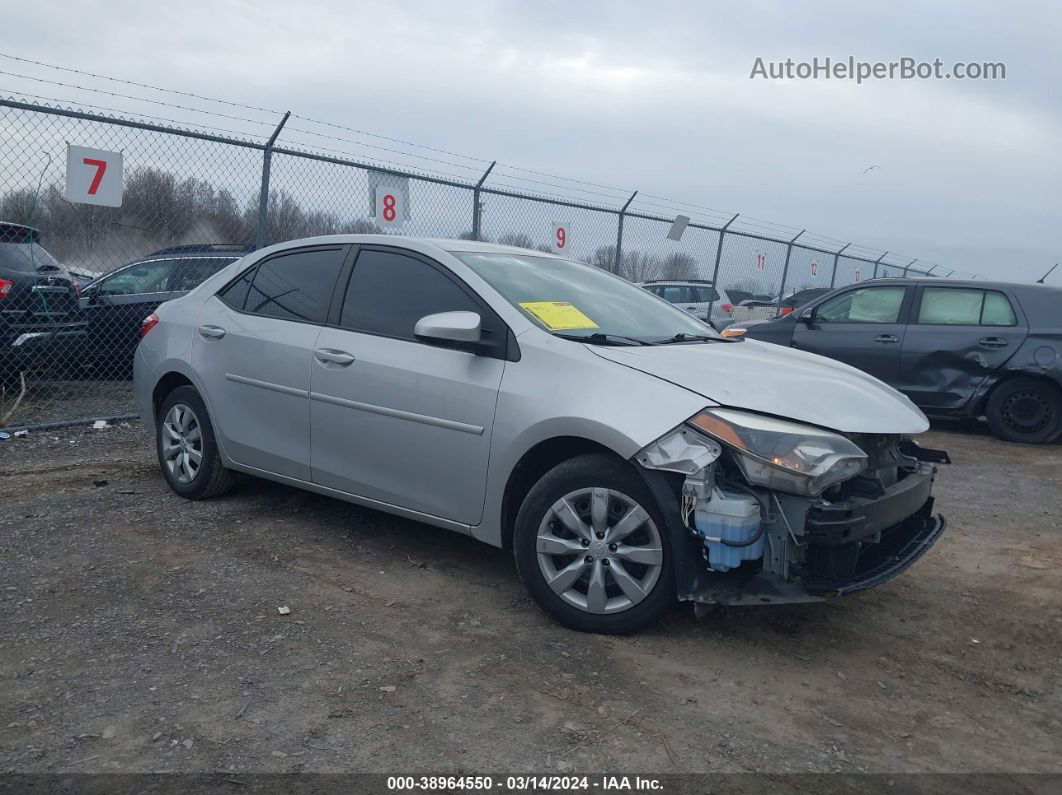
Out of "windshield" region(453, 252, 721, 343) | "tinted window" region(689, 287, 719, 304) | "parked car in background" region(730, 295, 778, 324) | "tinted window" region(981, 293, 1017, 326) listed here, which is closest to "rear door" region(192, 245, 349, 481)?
"windshield" region(453, 252, 721, 343)

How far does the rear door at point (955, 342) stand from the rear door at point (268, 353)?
6.36m

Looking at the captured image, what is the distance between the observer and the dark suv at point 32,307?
7770 millimetres

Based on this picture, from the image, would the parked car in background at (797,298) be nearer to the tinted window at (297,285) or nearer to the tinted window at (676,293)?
the tinted window at (676,293)

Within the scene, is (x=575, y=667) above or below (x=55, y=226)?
below

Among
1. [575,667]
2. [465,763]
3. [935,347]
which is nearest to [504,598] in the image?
[575,667]

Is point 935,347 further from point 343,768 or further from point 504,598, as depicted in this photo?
point 343,768

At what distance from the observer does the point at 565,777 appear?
2.76 m

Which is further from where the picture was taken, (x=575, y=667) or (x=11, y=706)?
(x=575, y=667)

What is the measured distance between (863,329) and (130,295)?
306 inches

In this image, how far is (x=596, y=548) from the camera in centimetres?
368

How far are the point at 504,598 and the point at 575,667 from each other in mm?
774

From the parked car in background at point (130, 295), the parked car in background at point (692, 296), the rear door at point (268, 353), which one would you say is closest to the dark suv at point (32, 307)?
the parked car in background at point (130, 295)

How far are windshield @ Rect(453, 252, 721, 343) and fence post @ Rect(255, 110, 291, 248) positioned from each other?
3.97 meters

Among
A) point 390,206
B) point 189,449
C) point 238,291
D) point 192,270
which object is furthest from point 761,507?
point 192,270
